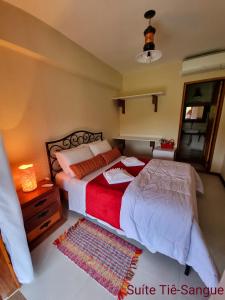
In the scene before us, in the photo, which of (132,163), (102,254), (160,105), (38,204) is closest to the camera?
(102,254)

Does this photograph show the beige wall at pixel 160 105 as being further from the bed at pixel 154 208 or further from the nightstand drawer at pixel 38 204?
the nightstand drawer at pixel 38 204

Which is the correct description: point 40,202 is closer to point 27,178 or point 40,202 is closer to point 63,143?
point 27,178

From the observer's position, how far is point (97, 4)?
4.69ft

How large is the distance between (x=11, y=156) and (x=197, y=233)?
2.08 m

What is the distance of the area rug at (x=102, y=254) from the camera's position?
1.22 meters

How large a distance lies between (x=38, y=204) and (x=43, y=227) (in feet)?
1.14

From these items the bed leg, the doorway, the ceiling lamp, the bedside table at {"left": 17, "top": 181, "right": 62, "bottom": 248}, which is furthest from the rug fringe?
the doorway

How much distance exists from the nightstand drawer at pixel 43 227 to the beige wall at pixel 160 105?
2794mm

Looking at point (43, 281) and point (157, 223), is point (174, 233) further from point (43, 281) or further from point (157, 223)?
point (43, 281)

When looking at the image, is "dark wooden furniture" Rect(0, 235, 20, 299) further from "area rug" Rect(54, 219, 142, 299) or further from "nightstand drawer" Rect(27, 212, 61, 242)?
"area rug" Rect(54, 219, 142, 299)

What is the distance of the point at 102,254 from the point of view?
1.44 meters

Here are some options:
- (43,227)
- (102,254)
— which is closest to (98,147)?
(43,227)

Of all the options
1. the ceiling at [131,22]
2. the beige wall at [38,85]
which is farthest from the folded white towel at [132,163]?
the ceiling at [131,22]

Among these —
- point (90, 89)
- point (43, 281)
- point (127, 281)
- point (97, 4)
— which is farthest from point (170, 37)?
point (43, 281)
